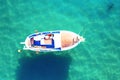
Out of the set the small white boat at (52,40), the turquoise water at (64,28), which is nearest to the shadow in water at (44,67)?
→ the turquoise water at (64,28)

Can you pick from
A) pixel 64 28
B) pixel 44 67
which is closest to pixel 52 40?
pixel 64 28

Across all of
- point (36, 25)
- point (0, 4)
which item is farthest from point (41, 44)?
point (0, 4)

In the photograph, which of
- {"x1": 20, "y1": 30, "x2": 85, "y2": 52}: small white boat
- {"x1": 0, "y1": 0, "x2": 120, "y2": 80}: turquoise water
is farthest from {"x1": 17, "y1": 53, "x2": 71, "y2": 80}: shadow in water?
{"x1": 20, "y1": 30, "x2": 85, "y2": 52}: small white boat

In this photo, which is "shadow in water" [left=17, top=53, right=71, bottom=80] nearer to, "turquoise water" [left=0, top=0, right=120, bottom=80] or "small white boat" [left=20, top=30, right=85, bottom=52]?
"turquoise water" [left=0, top=0, right=120, bottom=80]

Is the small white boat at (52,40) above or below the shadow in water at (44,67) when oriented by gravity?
above

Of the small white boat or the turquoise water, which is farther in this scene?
the turquoise water

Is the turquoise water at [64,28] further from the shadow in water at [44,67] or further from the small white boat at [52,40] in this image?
the small white boat at [52,40]
